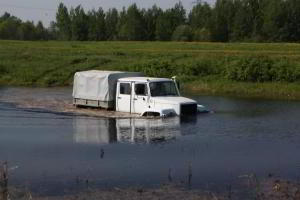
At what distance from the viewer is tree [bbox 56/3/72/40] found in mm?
150500

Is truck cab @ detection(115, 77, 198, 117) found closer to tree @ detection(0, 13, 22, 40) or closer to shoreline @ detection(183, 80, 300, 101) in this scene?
shoreline @ detection(183, 80, 300, 101)

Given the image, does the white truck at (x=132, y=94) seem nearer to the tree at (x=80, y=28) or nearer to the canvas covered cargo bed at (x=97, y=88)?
the canvas covered cargo bed at (x=97, y=88)

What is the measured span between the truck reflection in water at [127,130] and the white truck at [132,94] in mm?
634

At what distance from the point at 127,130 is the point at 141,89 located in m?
4.07

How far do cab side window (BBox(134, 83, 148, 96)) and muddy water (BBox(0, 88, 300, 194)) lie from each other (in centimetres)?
141

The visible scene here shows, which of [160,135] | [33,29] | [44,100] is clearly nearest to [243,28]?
[33,29]

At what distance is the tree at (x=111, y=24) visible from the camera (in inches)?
5827

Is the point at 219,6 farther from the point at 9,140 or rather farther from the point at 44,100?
the point at 9,140

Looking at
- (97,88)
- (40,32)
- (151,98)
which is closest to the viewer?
(151,98)

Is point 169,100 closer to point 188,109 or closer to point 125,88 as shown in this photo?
point 188,109

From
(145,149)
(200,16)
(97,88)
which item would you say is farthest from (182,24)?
(145,149)

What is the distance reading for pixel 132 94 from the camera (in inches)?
1122

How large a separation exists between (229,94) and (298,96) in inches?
193

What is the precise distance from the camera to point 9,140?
21875 millimetres
